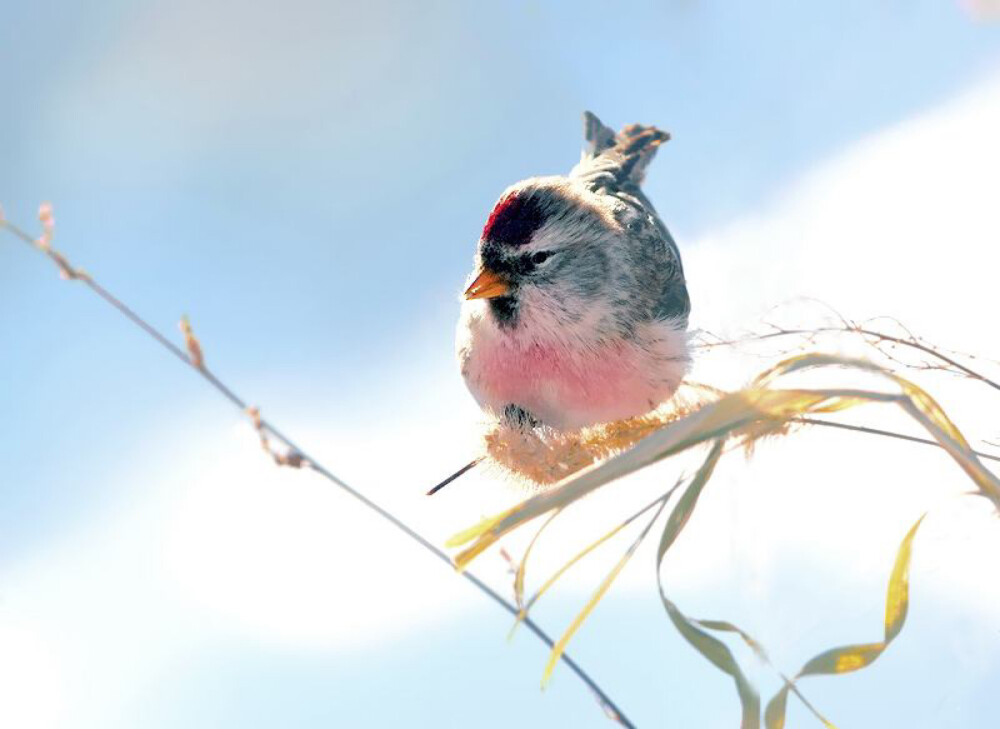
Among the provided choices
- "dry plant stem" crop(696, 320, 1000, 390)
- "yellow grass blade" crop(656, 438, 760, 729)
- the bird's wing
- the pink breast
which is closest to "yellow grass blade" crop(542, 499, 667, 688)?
"yellow grass blade" crop(656, 438, 760, 729)

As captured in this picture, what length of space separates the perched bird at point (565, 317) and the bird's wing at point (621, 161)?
10 cm

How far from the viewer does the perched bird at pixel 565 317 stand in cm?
66

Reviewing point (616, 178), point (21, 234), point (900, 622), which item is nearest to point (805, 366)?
point (900, 622)

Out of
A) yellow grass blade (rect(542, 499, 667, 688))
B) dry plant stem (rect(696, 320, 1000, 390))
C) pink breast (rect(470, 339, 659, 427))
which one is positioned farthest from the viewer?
pink breast (rect(470, 339, 659, 427))

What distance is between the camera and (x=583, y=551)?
35cm

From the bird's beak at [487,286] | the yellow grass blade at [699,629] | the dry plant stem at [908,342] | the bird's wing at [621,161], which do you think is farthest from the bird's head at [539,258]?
the yellow grass blade at [699,629]

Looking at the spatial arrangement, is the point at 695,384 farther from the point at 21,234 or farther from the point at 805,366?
the point at 21,234

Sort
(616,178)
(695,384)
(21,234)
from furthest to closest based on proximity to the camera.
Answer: (616,178)
(695,384)
(21,234)

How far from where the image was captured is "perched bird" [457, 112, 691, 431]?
66 cm

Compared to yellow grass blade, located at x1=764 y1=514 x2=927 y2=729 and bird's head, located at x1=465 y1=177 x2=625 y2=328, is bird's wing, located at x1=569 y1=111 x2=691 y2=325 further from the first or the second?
yellow grass blade, located at x1=764 y1=514 x2=927 y2=729

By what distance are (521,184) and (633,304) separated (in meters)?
0.12

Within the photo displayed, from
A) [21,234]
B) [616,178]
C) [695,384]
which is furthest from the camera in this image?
[616,178]

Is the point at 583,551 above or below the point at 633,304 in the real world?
below

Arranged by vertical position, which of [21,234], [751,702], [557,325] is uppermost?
[557,325]
